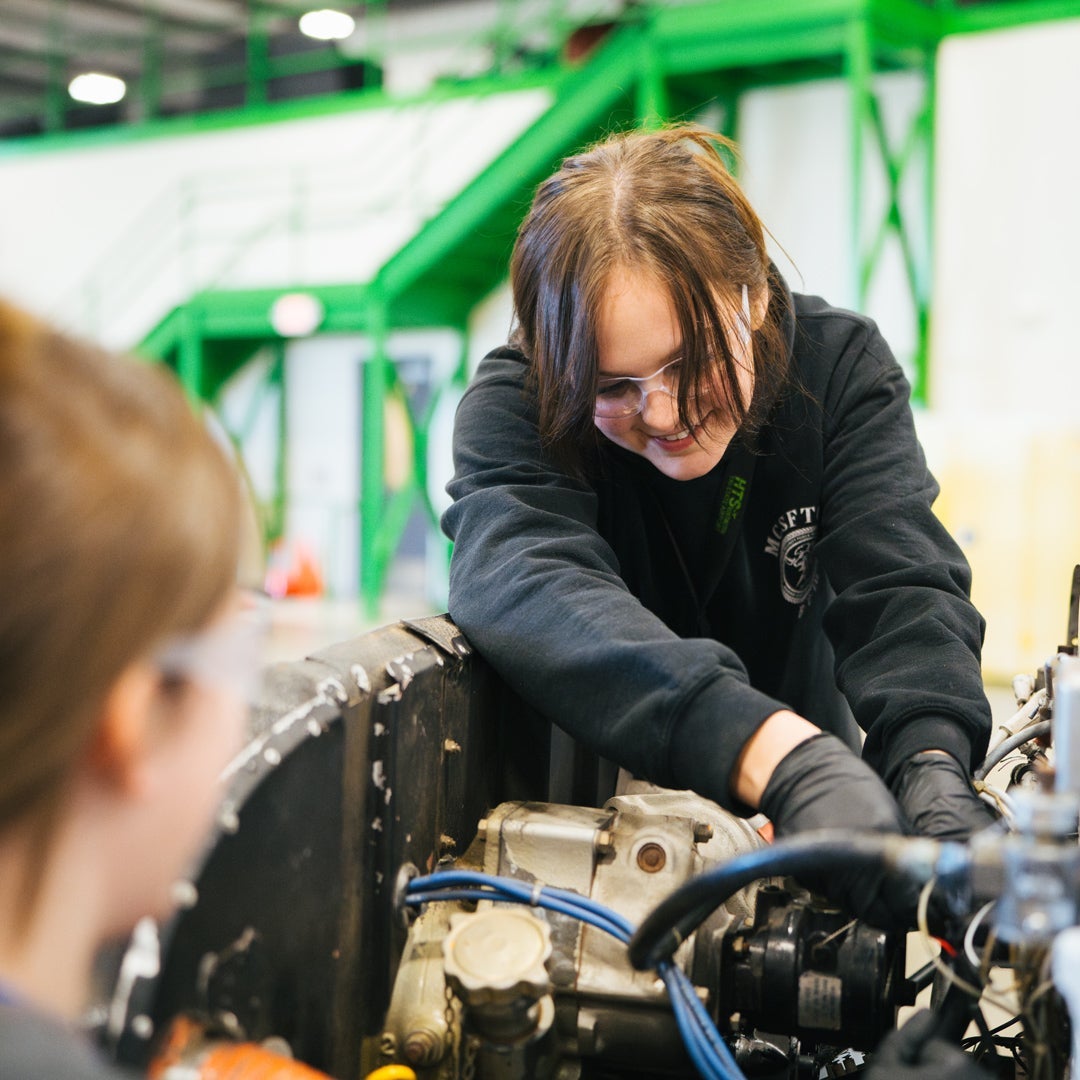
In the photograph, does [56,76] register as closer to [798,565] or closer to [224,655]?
[798,565]

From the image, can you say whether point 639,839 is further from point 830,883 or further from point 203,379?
point 203,379

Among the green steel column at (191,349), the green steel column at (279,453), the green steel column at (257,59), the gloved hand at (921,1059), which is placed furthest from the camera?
the green steel column at (257,59)

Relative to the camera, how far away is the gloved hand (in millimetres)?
735

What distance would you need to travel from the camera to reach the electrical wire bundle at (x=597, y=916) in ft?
3.00

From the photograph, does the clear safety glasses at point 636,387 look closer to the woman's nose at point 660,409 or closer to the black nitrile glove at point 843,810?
the woman's nose at point 660,409

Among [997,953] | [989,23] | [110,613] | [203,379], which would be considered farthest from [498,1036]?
[203,379]

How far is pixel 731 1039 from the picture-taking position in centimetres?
116

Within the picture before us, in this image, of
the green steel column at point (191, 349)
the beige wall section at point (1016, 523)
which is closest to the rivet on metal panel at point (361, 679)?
the beige wall section at point (1016, 523)

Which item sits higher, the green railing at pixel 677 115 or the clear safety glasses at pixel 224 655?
the green railing at pixel 677 115

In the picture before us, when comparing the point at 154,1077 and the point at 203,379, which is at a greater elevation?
the point at 203,379

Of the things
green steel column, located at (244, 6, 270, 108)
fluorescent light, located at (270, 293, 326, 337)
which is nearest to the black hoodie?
fluorescent light, located at (270, 293, 326, 337)

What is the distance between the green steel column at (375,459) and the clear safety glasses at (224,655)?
6.07m

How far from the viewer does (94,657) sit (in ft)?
1.72

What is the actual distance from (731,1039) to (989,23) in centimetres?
543
